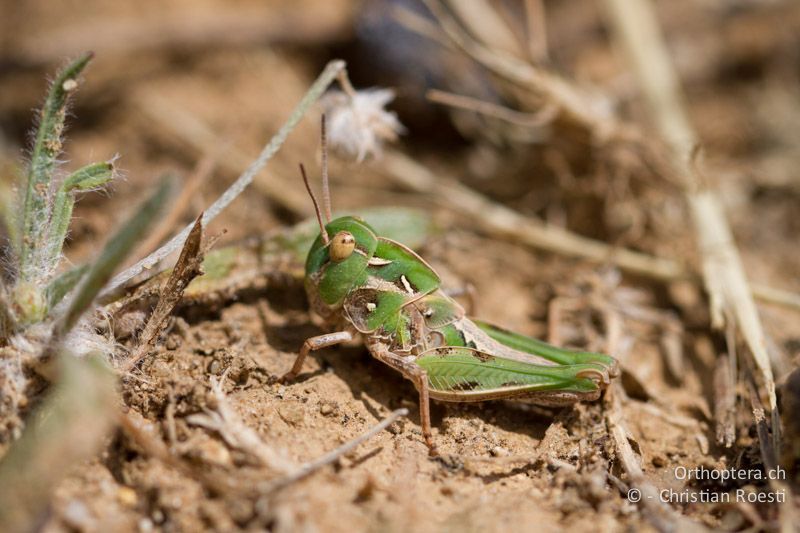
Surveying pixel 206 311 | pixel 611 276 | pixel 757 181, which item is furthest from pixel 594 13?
pixel 206 311

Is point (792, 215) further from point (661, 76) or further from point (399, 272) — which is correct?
point (399, 272)

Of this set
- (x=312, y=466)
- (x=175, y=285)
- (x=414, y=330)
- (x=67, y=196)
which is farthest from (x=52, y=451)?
(x=414, y=330)

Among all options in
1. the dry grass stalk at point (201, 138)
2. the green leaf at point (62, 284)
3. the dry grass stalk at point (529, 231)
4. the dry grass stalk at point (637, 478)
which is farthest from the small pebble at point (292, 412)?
the dry grass stalk at point (529, 231)

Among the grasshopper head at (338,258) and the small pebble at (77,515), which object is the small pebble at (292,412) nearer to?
the grasshopper head at (338,258)

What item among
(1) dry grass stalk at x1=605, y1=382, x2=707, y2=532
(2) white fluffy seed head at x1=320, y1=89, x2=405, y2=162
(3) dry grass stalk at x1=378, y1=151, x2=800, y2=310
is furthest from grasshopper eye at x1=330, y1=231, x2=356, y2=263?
(3) dry grass stalk at x1=378, y1=151, x2=800, y2=310

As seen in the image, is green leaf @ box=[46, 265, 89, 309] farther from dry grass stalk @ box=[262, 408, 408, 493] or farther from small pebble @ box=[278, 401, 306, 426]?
dry grass stalk @ box=[262, 408, 408, 493]

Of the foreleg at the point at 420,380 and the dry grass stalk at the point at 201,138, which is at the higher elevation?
the dry grass stalk at the point at 201,138

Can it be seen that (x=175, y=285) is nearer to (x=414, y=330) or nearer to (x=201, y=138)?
(x=414, y=330)
